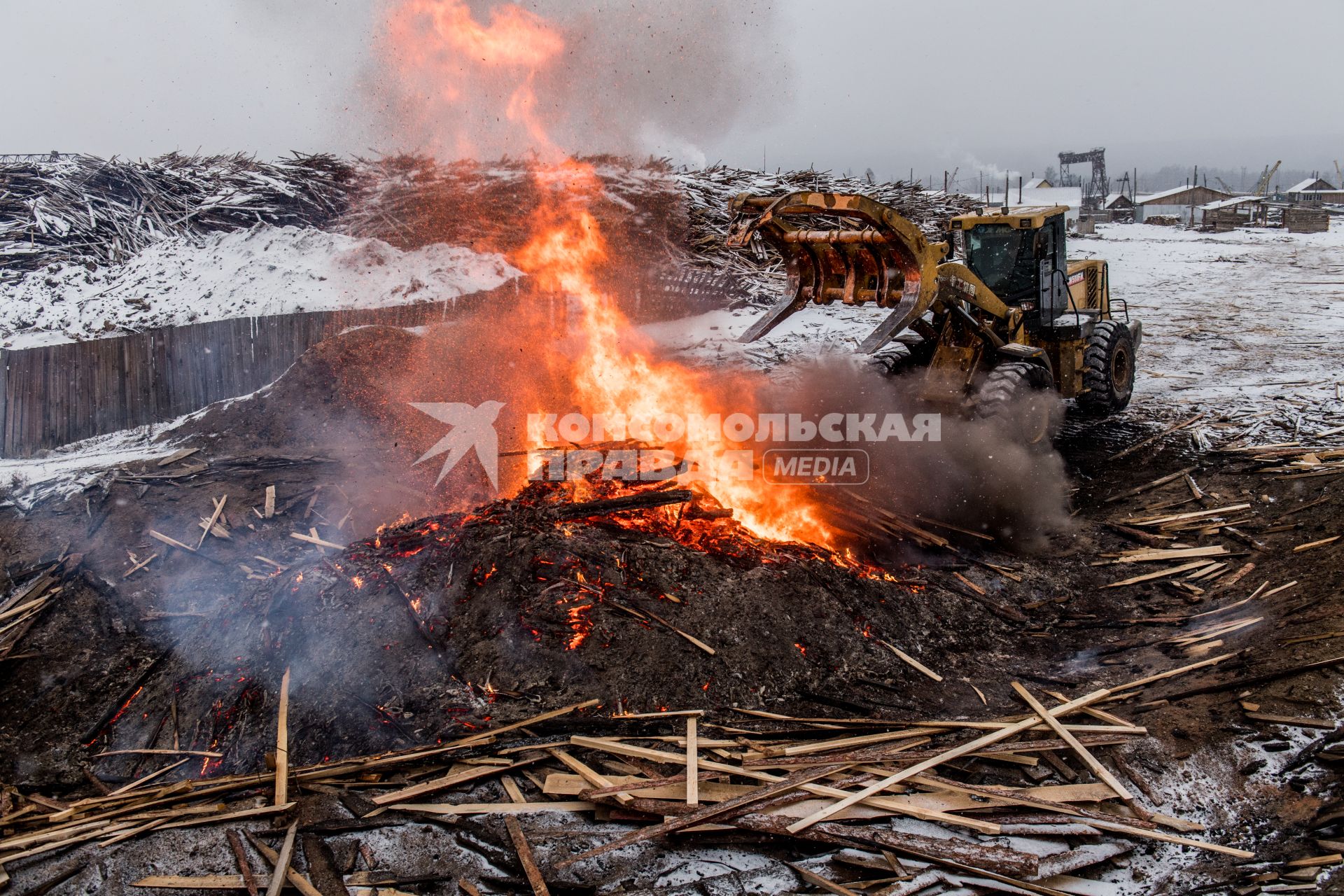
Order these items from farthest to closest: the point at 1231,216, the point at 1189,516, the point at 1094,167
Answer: the point at 1094,167 < the point at 1231,216 < the point at 1189,516

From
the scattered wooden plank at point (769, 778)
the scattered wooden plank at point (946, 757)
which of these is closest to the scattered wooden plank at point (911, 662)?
the scattered wooden plank at point (946, 757)

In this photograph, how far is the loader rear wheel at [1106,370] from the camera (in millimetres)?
11273

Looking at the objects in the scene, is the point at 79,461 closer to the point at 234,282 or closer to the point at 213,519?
the point at 213,519

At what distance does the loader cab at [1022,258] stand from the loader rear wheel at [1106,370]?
99cm

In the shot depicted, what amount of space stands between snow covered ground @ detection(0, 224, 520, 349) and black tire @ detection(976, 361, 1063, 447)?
10452 millimetres

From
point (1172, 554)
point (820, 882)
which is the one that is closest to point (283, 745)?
point (820, 882)

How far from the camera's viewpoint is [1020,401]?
9.50 metres

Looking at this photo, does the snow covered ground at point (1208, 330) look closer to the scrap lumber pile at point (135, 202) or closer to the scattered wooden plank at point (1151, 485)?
the scattered wooden plank at point (1151, 485)

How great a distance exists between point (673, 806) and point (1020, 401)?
6802mm

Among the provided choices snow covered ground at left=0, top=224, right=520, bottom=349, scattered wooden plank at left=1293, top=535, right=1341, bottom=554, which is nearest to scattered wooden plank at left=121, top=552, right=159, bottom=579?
snow covered ground at left=0, top=224, right=520, bottom=349

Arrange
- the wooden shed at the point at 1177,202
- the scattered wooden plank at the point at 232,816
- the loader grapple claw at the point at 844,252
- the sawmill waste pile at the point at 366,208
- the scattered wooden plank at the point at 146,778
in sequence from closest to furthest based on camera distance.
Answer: the scattered wooden plank at the point at 232,816 < the scattered wooden plank at the point at 146,778 < the loader grapple claw at the point at 844,252 < the sawmill waste pile at the point at 366,208 < the wooden shed at the point at 1177,202

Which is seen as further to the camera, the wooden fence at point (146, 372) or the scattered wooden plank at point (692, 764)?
the wooden fence at point (146, 372)

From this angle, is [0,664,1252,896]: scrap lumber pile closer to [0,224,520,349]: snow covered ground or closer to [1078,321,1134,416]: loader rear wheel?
[1078,321,1134,416]: loader rear wheel

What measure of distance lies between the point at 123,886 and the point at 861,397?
8.79 metres
